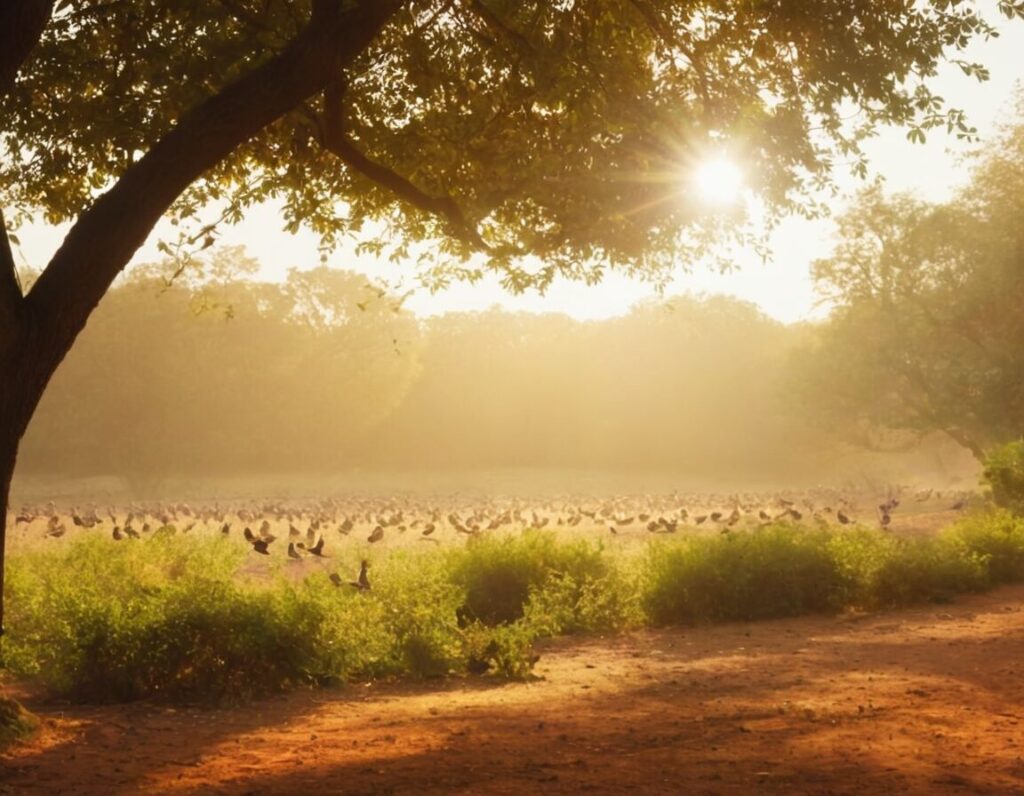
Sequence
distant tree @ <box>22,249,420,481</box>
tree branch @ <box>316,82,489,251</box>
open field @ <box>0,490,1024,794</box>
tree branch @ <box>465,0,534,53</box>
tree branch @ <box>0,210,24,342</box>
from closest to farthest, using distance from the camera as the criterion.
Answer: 1. open field @ <box>0,490,1024,794</box>
2. tree branch @ <box>0,210,24,342</box>
3. tree branch @ <box>316,82,489,251</box>
4. tree branch @ <box>465,0,534,53</box>
5. distant tree @ <box>22,249,420,481</box>

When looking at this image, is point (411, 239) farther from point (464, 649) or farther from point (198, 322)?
point (198, 322)

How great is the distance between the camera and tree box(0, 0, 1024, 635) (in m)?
9.76

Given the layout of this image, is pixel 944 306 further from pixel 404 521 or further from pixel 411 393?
pixel 411 393

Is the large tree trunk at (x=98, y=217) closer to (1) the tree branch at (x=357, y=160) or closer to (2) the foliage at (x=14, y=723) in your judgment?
(2) the foliage at (x=14, y=723)

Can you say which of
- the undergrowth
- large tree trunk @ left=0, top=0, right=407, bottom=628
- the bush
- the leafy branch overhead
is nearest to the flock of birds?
the bush

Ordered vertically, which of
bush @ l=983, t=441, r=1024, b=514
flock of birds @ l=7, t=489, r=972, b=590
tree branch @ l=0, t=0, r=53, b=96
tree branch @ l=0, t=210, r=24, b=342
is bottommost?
flock of birds @ l=7, t=489, r=972, b=590

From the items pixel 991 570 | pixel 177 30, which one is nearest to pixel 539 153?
pixel 177 30

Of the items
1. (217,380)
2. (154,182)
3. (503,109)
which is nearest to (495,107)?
(503,109)

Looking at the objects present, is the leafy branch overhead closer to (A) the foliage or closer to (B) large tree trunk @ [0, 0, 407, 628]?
Answer: (B) large tree trunk @ [0, 0, 407, 628]

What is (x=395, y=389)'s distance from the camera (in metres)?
50.7

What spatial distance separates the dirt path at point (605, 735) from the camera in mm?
5793

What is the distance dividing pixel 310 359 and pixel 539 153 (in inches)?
1567

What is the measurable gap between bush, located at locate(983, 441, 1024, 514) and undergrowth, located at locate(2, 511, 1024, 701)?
14.3 feet

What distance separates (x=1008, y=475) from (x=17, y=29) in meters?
20.6
